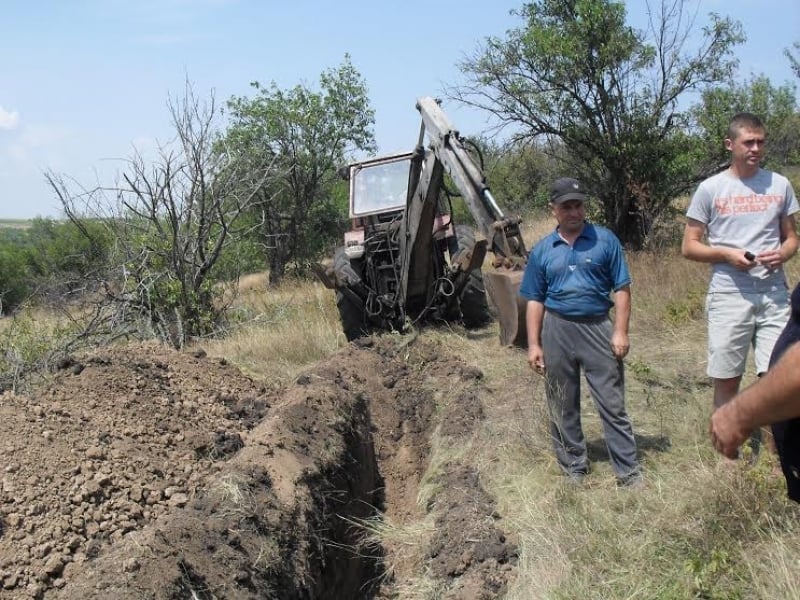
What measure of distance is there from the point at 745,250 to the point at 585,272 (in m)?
0.86

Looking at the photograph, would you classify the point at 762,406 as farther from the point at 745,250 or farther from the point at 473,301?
the point at 473,301

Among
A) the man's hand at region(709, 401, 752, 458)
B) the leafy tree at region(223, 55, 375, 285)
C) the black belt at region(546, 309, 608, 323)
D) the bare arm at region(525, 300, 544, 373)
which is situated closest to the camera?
the man's hand at region(709, 401, 752, 458)

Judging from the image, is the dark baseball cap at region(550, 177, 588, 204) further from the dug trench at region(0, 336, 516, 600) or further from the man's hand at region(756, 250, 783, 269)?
the dug trench at region(0, 336, 516, 600)

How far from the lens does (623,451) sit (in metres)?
4.41

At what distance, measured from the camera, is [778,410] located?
189cm

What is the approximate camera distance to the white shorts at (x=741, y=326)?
4141 millimetres

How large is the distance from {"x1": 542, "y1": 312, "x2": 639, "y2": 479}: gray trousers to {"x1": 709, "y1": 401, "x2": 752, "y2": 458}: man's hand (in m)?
2.26

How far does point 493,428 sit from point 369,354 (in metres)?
2.82

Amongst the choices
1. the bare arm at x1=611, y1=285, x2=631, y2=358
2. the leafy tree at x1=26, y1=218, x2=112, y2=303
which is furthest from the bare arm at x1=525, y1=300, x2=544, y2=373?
the leafy tree at x1=26, y1=218, x2=112, y2=303

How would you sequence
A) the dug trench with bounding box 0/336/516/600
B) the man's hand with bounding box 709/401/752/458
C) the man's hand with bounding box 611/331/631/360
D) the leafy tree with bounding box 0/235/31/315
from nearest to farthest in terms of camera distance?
1. the man's hand with bounding box 709/401/752/458
2. the dug trench with bounding box 0/336/516/600
3. the man's hand with bounding box 611/331/631/360
4. the leafy tree with bounding box 0/235/31/315

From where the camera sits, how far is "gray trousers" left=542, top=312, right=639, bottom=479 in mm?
4430

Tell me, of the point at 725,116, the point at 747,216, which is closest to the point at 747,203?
the point at 747,216

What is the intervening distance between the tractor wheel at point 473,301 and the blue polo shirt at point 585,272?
4757mm

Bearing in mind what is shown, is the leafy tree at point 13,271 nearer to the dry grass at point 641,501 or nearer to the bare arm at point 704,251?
the dry grass at point 641,501
